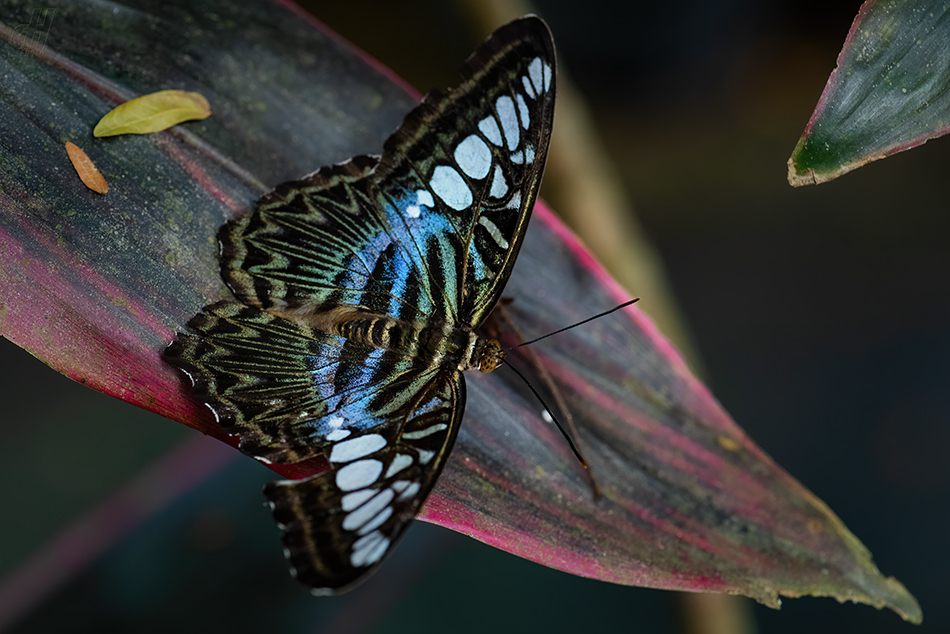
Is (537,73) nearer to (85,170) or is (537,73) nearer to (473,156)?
(473,156)

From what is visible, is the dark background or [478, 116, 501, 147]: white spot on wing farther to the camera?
the dark background

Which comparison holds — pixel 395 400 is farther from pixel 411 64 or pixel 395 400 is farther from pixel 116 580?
pixel 411 64

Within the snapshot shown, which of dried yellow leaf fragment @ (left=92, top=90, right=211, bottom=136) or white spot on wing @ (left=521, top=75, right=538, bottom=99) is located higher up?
white spot on wing @ (left=521, top=75, right=538, bottom=99)

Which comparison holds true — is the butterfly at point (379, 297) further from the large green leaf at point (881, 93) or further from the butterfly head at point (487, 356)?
the large green leaf at point (881, 93)

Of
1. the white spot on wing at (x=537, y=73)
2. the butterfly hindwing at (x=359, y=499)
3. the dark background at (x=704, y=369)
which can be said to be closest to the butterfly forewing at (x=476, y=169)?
the white spot on wing at (x=537, y=73)

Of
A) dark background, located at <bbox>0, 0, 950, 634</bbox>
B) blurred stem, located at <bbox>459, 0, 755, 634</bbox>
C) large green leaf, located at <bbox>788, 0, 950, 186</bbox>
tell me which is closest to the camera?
large green leaf, located at <bbox>788, 0, 950, 186</bbox>

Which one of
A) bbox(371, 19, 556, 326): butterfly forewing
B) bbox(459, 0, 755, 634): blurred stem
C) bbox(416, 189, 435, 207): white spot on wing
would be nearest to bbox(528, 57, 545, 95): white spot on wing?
bbox(371, 19, 556, 326): butterfly forewing

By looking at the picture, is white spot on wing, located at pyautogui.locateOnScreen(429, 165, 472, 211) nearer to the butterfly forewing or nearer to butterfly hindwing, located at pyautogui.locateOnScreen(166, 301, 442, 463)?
the butterfly forewing

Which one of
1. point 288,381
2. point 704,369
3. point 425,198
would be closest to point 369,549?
point 288,381
